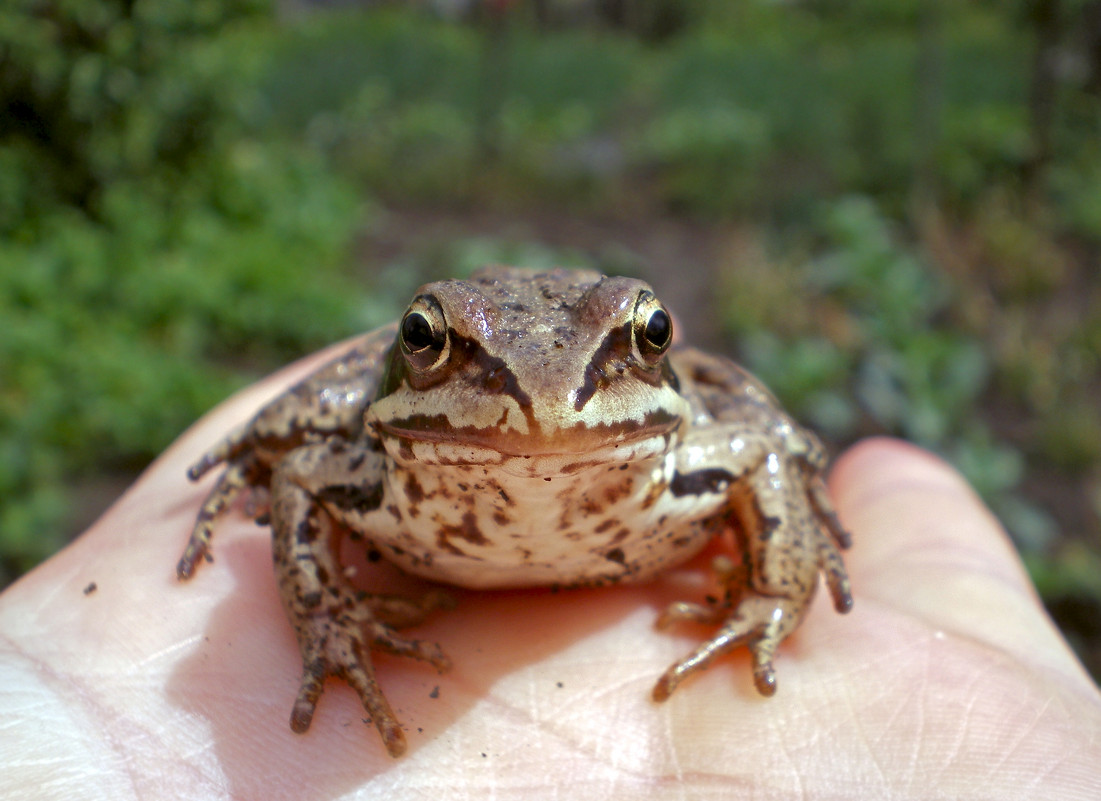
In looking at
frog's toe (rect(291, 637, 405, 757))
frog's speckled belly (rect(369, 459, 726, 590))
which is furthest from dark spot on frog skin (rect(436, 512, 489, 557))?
frog's toe (rect(291, 637, 405, 757))

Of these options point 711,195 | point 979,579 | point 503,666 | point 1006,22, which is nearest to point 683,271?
point 711,195

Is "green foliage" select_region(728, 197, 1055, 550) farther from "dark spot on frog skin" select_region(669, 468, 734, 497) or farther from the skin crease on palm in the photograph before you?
"dark spot on frog skin" select_region(669, 468, 734, 497)

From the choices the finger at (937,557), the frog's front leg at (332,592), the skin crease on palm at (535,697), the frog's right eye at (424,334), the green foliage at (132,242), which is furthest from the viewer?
the green foliage at (132,242)

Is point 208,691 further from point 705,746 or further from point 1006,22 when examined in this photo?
point 1006,22

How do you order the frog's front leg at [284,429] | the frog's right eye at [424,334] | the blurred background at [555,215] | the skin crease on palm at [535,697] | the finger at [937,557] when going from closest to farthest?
the frog's right eye at [424,334]
the skin crease on palm at [535,697]
the finger at [937,557]
the frog's front leg at [284,429]
the blurred background at [555,215]

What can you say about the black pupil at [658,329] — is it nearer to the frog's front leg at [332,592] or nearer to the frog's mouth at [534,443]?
the frog's mouth at [534,443]

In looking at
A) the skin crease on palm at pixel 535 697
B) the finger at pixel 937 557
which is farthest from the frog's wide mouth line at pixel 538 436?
the finger at pixel 937 557

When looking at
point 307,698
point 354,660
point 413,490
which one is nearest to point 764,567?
point 413,490
